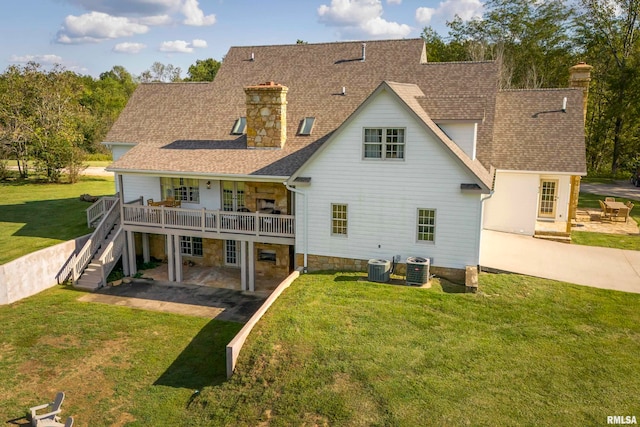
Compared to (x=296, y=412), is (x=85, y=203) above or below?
above

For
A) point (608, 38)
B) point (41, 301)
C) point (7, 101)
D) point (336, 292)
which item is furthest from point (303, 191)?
point (608, 38)

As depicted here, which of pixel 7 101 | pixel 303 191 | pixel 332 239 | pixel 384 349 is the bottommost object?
pixel 384 349

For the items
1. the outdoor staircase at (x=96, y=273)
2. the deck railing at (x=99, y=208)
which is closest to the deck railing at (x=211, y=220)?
the outdoor staircase at (x=96, y=273)

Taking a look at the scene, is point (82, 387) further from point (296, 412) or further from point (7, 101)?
point (7, 101)

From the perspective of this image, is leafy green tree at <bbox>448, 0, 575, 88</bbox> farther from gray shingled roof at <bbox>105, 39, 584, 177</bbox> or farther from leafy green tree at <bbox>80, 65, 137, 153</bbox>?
leafy green tree at <bbox>80, 65, 137, 153</bbox>

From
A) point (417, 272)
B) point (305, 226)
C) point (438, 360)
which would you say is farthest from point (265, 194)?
point (438, 360)

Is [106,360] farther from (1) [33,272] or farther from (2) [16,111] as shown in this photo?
(2) [16,111]

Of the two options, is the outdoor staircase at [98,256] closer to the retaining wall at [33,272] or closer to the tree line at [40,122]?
the retaining wall at [33,272]
